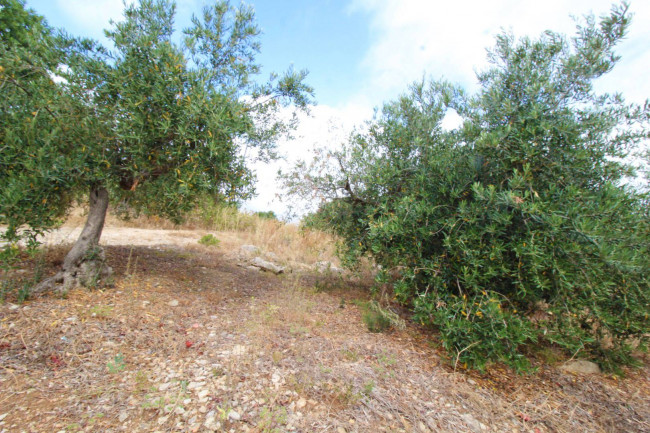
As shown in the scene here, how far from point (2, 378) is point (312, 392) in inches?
105

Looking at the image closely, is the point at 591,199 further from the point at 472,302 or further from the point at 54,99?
the point at 54,99

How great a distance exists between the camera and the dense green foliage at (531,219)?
3.17 metres

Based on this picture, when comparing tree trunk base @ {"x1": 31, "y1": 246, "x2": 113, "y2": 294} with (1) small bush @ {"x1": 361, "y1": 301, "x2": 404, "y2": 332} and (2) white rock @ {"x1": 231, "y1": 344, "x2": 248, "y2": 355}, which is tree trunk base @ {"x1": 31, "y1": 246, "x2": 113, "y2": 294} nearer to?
(2) white rock @ {"x1": 231, "y1": 344, "x2": 248, "y2": 355}

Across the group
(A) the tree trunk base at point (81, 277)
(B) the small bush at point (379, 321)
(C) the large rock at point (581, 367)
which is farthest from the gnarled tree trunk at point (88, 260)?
(C) the large rock at point (581, 367)

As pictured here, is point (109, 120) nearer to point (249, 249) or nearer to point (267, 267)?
point (267, 267)

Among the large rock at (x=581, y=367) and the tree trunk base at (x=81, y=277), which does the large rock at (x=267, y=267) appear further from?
the large rock at (x=581, y=367)

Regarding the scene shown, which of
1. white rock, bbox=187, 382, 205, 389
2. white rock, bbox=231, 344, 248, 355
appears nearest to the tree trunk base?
white rock, bbox=231, 344, 248, 355

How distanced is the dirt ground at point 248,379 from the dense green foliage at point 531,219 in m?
0.44

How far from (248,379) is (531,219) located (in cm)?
328

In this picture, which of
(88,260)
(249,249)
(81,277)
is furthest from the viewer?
(249,249)

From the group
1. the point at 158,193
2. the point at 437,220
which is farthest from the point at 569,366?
the point at 158,193

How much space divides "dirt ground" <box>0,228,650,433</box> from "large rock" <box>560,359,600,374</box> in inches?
6.4

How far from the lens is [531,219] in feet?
11.1

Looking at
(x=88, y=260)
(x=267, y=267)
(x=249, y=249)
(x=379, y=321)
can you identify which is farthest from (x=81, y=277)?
(x=249, y=249)
